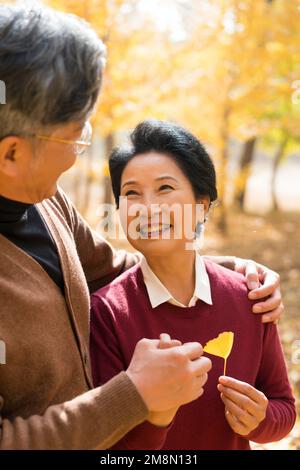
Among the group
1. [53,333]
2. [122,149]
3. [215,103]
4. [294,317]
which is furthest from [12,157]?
[215,103]

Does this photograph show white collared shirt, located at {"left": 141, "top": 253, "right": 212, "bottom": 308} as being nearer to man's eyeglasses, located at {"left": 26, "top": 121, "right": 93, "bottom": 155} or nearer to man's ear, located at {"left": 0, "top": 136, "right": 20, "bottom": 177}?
man's eyeglasses, located at {"left": 26, "top": 121, "right": 93, "bottom": 155}

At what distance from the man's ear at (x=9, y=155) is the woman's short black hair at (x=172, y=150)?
0.61 meters

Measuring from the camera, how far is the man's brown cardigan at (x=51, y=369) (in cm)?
128

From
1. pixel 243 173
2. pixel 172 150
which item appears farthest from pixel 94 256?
pixel 243 173

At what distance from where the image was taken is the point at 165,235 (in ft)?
6.02

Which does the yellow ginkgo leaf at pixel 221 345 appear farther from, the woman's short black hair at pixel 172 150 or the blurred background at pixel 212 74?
the blurred background at pixel 212 74

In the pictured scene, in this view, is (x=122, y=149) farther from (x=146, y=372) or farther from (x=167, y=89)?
(x=167, y=89)

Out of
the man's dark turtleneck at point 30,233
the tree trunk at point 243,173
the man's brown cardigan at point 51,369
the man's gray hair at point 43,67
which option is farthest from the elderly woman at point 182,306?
the tree trunk at point 243,173

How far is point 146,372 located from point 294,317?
5.39 m

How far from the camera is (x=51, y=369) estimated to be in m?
1.43

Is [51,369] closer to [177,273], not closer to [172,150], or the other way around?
[177,273]

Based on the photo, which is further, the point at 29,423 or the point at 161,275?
the point at 161,275

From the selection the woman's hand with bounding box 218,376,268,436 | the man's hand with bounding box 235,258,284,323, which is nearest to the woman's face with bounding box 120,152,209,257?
the man's hand with bounding box 235,258,284,323

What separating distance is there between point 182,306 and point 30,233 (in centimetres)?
62
